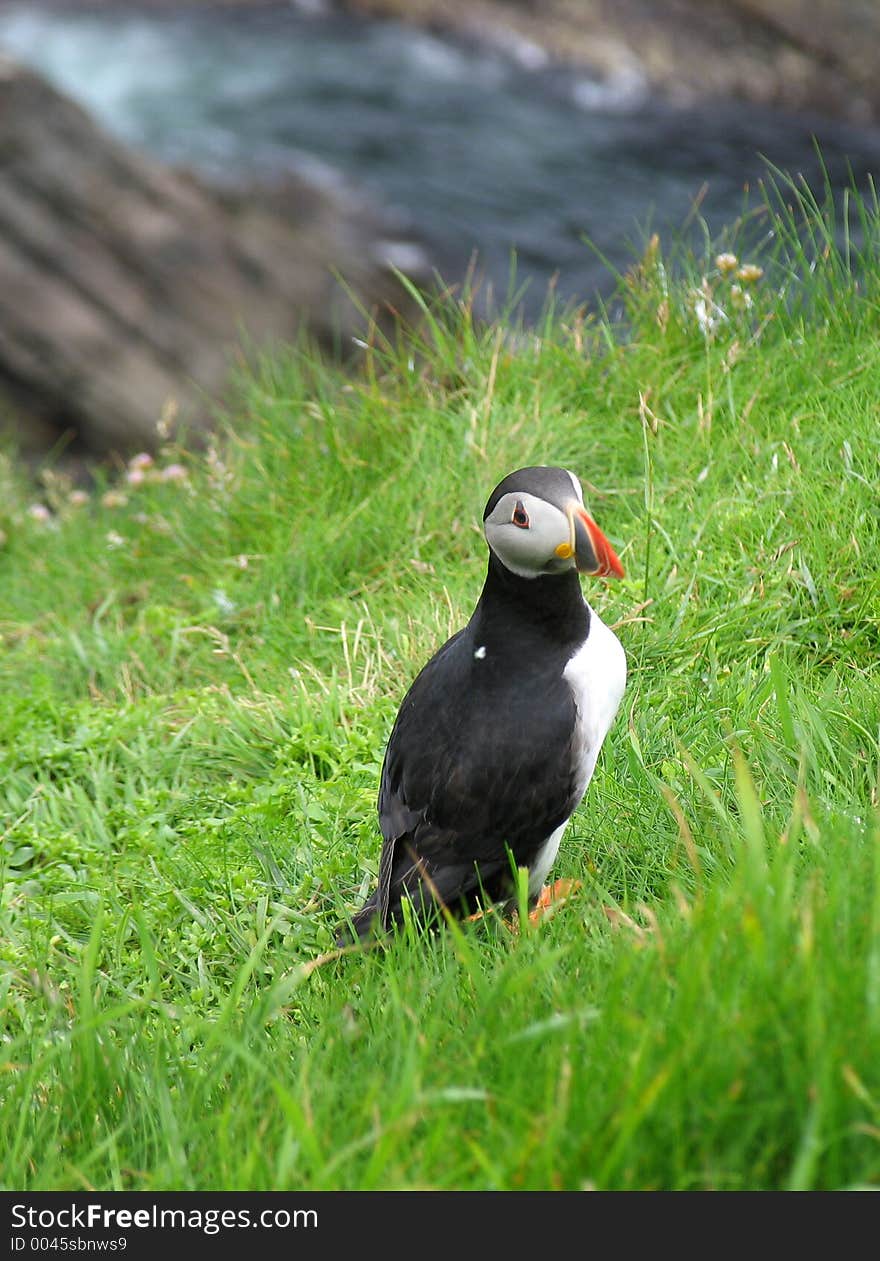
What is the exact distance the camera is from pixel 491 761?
9.17 feet

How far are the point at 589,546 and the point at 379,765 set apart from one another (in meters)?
1.29

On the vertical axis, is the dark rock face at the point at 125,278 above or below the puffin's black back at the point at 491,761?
below

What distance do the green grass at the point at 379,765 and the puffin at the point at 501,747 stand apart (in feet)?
0.50

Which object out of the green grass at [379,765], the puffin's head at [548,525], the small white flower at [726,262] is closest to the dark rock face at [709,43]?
the green grass at [379,765]

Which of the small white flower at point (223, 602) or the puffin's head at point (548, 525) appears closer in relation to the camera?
the puffin's head at point (548, 525)

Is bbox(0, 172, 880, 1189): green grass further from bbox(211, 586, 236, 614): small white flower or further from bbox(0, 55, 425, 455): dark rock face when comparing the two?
bbox(0, 55, 425, 455): dark rock face

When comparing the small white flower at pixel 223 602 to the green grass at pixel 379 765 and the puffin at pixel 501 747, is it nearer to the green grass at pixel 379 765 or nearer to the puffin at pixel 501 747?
the green grass at pixel 379 765

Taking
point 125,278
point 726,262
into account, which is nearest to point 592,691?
point 726,262

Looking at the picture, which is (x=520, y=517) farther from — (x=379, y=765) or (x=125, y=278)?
(x=125, y=278)

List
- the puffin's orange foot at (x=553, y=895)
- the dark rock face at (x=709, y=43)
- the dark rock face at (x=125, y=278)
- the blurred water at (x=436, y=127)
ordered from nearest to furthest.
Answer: the puffin's orange foot at (x=553, y=895), the dark rock face at (x=125, y=278), the blurred water at (x=436, y=127), the dark rock face at (x=709, y=43)

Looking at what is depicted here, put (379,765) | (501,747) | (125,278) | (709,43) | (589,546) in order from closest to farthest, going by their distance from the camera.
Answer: (589,546) < (501,747) < (379,765) < (125,278) < (709,43)

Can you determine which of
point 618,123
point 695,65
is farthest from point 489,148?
point 695,65

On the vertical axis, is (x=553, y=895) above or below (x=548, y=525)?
below

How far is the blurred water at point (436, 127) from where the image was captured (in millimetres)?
11438
